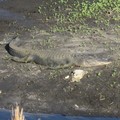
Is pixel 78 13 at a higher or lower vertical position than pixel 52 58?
lower

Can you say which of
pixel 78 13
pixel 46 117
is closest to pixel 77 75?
pixel 46 117

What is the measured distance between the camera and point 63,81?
10.7m

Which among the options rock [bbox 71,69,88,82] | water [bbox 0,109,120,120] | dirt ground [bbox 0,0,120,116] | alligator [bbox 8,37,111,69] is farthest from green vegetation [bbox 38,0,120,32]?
water [bbox 0,109,120,120]

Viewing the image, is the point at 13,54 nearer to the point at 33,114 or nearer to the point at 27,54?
the point at 27,54

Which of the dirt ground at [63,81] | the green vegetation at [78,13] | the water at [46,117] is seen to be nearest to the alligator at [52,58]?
the dirt ground at [63,81]

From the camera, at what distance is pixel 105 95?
10.1 meters

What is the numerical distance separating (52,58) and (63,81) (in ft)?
3.18

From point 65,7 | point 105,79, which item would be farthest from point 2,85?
point 65,7

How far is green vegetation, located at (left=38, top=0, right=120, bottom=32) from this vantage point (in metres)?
13.5

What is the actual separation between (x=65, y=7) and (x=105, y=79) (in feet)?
15.8

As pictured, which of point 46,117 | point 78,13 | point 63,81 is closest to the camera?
point 46,117

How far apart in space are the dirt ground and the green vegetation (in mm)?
586

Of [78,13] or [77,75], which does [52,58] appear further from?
[78,13]

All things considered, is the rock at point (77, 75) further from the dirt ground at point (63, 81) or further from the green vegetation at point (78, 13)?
the green vegetation at point (78, 13)
